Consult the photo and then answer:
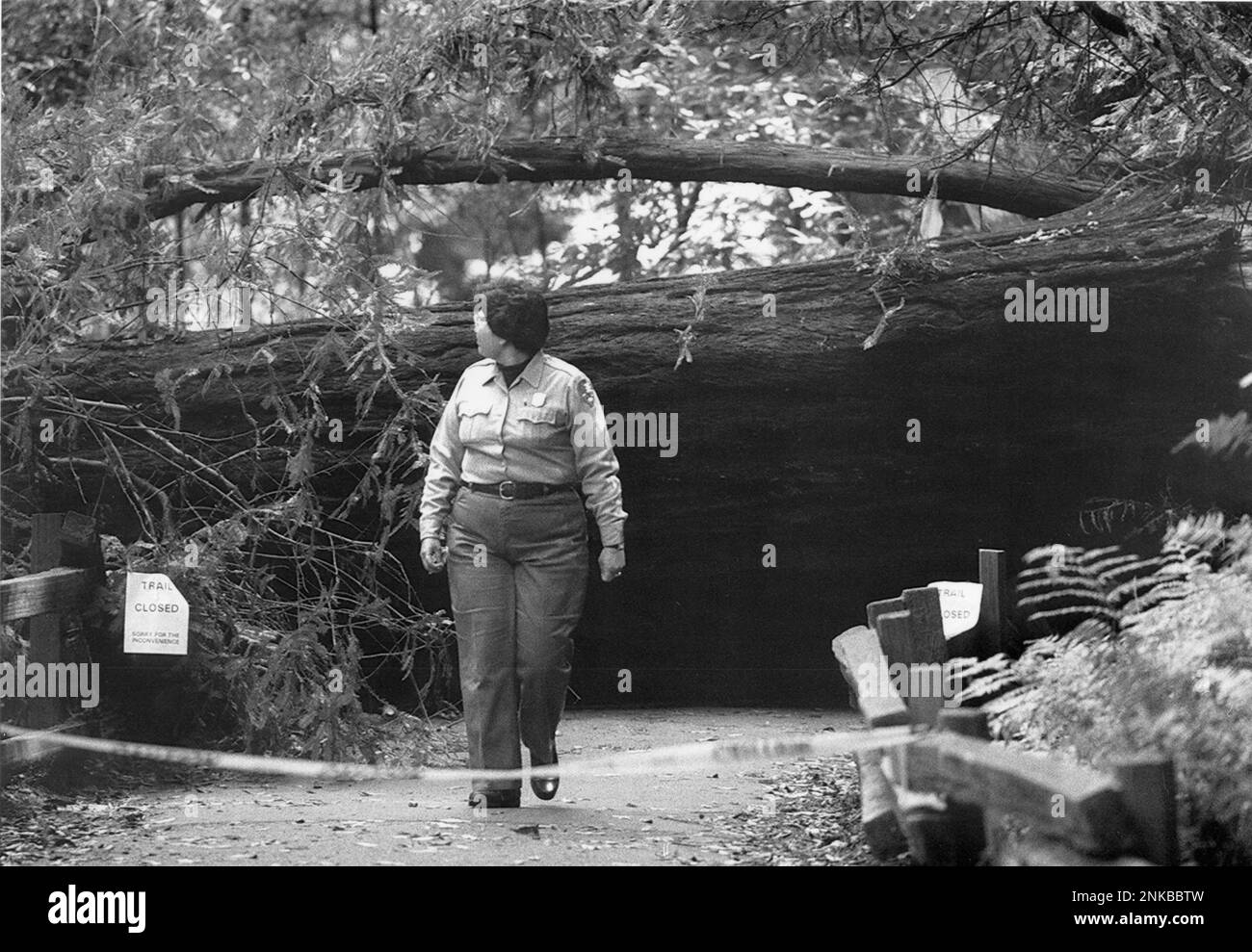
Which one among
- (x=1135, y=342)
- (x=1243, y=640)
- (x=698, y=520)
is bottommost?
(x=1243, y=640)

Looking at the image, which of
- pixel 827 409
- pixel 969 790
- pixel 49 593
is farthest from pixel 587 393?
pixel 49 593

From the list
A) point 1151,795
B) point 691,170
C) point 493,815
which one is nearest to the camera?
point 1151,795

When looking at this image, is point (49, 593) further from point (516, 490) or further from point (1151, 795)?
point (1151, 795)

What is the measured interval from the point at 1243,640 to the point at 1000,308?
6.58 ft

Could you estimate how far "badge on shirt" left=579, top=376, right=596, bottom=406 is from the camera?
15.9 feet

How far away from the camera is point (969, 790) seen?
380 cm

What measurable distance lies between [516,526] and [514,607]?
0.28 m

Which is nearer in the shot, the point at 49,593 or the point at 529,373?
the point at 529,373

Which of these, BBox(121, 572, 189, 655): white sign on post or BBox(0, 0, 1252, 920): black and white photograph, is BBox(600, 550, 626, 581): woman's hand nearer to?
BBox(0, 0, 1252, 920): black and white photograph

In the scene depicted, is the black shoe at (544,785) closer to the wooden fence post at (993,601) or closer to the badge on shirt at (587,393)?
the badge on shirt at (587,393)

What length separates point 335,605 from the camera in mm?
5406

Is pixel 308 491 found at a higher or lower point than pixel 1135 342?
lower
